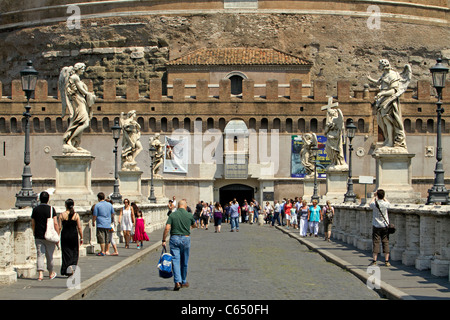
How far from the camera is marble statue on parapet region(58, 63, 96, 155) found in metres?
16.2

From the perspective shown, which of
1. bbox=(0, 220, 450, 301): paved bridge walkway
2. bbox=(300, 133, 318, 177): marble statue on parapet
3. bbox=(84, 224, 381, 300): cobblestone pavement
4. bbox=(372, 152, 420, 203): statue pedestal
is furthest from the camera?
bbox=(300, 133, 318, 177): marble statue on parapet

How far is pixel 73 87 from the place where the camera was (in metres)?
16.2

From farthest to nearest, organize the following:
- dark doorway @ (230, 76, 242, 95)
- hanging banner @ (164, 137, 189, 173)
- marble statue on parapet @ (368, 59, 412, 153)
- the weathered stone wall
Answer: the weathered stone wall
dark doorway @ (230, 76, 242, 95)
hanging banner @ (164, 137, 189, 173)
marble statue on parapet @ (368, 59, 412, 153)

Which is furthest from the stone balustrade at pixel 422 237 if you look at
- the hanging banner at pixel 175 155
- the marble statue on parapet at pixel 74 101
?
the hanging banner at pixel 175 155

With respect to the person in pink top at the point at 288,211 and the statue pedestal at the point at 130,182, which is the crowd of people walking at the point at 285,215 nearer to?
the person in pink top at the point at 288,211

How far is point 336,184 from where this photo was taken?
89.1 ft

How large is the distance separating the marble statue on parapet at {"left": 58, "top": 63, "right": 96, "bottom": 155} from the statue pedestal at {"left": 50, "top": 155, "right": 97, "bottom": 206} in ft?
0.54

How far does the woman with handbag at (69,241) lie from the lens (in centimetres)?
1108

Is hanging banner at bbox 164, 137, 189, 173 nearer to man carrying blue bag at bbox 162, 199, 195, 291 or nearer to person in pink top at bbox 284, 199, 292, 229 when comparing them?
person in pink top at bbox 284, 199, 292, 229

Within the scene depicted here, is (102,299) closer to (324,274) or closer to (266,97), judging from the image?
(324,274)

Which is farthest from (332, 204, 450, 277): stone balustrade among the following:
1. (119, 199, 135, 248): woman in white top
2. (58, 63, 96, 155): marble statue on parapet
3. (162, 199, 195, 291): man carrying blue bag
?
(58, 63, 96, 155): marble statue on parapet

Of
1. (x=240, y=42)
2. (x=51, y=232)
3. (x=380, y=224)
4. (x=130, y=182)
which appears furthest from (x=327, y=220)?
(x=240, y=42)

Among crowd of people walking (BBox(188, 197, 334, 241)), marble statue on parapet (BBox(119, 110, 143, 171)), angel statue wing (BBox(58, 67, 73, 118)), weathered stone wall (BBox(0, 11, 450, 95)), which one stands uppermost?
weathered stone wall (BBox(0, 11, 450, 95))

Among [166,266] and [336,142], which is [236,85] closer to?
[336,142]
